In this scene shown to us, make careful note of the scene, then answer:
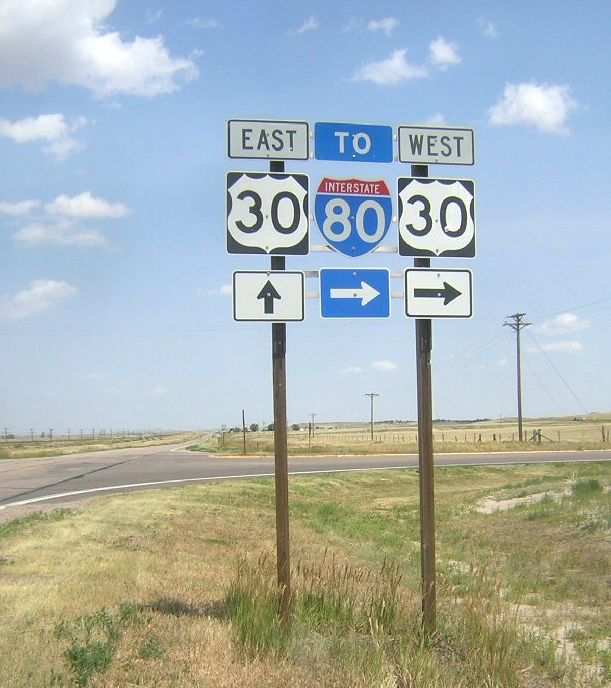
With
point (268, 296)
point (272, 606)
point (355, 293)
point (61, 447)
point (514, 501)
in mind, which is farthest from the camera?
point (61, 447)

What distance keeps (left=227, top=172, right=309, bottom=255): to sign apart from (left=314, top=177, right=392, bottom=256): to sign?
251 millimetres

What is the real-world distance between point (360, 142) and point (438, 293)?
1428 mm

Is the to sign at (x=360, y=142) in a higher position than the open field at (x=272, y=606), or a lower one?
higher

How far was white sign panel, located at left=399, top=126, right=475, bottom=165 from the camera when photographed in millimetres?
6820

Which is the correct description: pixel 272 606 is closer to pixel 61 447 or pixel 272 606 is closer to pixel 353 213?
pixel 353 213

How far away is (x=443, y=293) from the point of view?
6672mm

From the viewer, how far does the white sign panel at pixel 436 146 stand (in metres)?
6.82

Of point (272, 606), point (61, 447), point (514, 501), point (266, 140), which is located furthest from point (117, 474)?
point (61, 447)

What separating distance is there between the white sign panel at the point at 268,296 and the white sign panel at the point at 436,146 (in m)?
1.44

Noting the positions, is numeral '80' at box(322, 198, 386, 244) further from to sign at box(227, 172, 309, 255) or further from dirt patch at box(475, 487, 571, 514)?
dirt patch at box(475, 487, 571, 514)

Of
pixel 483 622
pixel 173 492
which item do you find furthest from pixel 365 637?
pixel 173 492

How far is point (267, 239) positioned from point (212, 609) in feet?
9.92

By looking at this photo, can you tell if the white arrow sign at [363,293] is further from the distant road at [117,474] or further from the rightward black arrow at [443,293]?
the distant road at [117,474]

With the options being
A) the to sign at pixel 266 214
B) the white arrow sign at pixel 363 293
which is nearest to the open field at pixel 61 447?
the to sign at pixel 266 214
